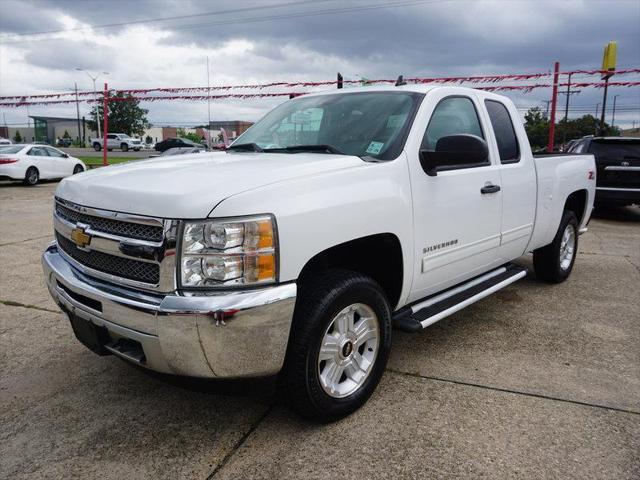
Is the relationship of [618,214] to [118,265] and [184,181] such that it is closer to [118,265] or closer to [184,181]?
[184,181]

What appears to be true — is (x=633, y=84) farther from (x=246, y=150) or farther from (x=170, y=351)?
(x=170, y=351)

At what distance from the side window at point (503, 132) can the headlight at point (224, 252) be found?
2.48 meters

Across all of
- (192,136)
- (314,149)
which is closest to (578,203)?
(314,149)

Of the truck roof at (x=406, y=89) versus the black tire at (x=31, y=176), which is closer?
the truck roof at (x=406, y=89)

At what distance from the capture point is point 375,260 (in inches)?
119

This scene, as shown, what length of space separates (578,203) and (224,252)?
4735 mm

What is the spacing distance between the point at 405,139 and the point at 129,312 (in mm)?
1797

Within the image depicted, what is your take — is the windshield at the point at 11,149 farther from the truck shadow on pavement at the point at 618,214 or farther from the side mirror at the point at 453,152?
the side mirror at the point at 453,152

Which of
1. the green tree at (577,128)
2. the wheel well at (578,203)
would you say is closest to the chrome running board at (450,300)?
the wheel well at (578,203)

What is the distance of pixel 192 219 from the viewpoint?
2.18 m

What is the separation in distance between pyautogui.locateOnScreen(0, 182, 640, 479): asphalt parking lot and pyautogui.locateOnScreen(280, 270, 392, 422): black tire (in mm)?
128

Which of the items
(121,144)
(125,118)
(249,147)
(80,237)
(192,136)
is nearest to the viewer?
(80,237)

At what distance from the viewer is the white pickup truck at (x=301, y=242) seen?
2.20 metres

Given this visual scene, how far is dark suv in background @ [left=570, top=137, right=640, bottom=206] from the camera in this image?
31.5 feet
